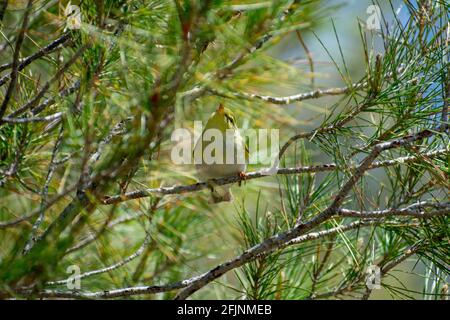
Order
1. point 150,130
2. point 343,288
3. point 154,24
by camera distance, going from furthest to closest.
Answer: point 343,288, point 154,24, point 150,130

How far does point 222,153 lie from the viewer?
160 centimetres

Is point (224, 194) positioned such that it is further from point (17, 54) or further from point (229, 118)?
point (17, 54)

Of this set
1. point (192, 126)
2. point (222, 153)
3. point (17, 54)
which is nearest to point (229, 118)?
point (222, 153)

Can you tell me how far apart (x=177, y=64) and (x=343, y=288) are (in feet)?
2.67

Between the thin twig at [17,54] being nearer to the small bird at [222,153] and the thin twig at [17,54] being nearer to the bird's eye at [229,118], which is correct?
the small bird at [222,153]

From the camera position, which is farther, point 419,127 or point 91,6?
point 419,127

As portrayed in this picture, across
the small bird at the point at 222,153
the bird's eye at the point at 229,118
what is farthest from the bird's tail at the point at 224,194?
the bird's eye at the point at 229,118

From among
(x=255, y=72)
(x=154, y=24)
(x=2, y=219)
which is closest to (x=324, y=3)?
(x=255, y=72)

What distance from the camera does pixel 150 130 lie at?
0.76 meters

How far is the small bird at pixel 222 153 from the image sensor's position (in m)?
1.58

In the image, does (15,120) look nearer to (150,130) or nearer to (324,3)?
(150,130)

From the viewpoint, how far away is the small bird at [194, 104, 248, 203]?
158 centimetres

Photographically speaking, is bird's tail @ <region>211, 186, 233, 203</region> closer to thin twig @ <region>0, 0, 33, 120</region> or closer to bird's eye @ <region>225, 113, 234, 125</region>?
bird's eye @ <region>225, 113, 234, 125</region>

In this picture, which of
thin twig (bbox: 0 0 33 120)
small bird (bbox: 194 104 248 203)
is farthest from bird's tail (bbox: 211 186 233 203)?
thin twig (bbox: 0 0 33 120)
